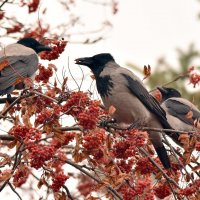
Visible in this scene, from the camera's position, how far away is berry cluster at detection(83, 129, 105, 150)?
13.8 feet

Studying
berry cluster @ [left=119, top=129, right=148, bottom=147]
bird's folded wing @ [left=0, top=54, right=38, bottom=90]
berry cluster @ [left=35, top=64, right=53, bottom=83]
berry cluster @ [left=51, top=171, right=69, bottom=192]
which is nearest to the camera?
berry cluster @ [left=51, top=171, right=69, bottom=192]

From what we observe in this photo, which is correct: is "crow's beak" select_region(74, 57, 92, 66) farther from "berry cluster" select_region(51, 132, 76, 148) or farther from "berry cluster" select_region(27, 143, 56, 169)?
"berry cluster" select_region(27, 143, 56, 169)

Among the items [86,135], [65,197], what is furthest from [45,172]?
[86,135]

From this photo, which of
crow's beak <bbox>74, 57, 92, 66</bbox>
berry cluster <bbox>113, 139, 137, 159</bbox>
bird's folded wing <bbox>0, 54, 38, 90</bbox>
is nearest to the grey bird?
bird's folded wing <bbox>0, 54, 38, 90</bbox>

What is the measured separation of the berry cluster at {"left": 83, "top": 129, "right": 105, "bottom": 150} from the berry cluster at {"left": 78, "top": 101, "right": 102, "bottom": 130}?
5 centimetres

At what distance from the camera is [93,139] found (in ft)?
13.8

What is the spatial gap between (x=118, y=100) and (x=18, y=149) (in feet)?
7.21

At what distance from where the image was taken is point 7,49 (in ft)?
26.6

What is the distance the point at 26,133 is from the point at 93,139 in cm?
46

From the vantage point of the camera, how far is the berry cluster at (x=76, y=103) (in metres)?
4.39

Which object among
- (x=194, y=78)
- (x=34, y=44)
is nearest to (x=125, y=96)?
(x=194, y=78)

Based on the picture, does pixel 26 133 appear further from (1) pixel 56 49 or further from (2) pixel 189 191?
(1) pixel 56 49

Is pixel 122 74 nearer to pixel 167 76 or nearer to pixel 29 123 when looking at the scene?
pixel 29 123

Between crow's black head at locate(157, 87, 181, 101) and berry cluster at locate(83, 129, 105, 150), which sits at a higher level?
crow's black head at locate(157, 87, 181, 101)
